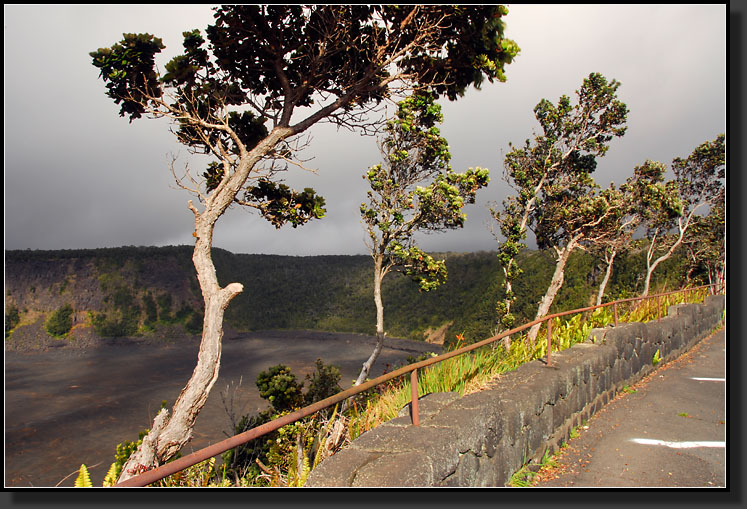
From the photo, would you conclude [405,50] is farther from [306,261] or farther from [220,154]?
[306,261]

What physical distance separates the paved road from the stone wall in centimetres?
25

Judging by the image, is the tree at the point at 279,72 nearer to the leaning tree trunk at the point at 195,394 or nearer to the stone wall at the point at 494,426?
the leaning tree trunk at the point at 195,394

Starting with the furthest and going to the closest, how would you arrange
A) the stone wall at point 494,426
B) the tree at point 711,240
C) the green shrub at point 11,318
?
1. the green shrub at point 11,318
2. the tree at point 711,240
3. the stone wall at point 494,426

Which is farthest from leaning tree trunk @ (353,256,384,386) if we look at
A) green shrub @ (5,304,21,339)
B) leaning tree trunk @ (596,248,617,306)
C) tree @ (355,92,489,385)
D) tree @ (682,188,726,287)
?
green shrub @ (5,304,21,339)

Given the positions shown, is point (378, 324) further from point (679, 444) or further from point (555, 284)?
Answer: point (679, 444)

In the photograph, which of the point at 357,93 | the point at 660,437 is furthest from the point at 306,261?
the point at 660,437

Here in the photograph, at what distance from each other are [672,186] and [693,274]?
577 centimetres

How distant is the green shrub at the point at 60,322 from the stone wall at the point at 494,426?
48891 millimetres

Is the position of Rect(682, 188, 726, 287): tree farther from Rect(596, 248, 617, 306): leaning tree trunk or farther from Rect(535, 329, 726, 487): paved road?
Rect(535, 329, 726, 487): paved road

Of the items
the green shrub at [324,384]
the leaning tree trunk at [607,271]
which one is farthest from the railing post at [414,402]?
Answer: the leaning tree trunk at [607,271]

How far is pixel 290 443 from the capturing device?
29.8 ft

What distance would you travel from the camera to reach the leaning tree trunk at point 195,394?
6.78 metres

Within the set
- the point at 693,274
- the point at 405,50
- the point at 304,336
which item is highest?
the point at 405,50

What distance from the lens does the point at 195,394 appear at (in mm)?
7109
